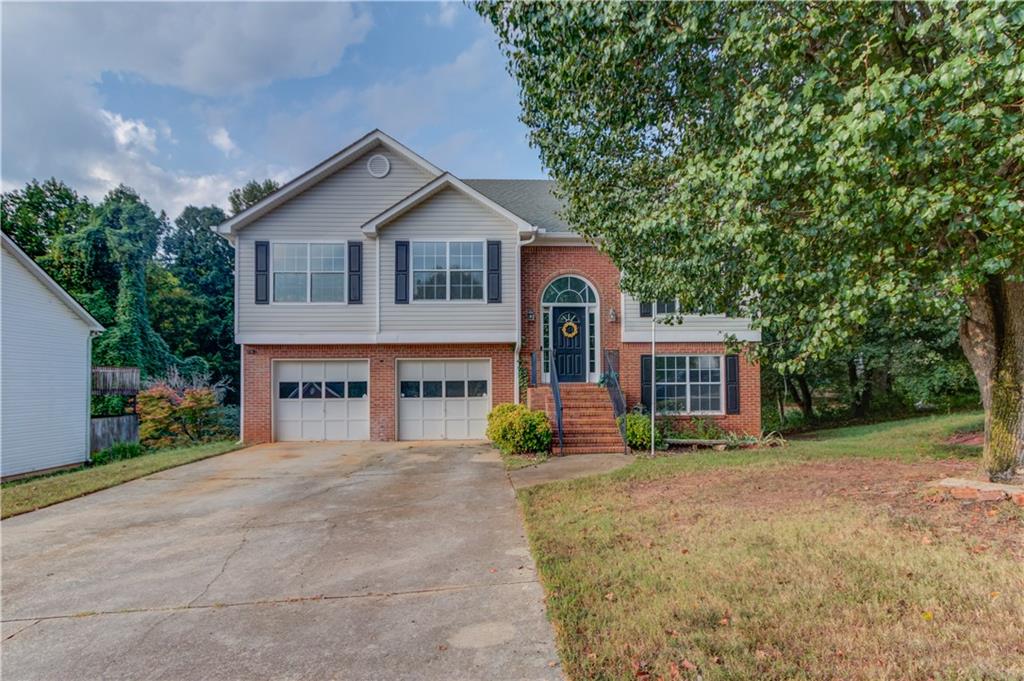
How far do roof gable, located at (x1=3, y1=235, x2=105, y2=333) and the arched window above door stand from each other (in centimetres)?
1249

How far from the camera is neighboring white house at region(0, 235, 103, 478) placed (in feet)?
38.9

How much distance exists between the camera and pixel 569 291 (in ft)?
43.2

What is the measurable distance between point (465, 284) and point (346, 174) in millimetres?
4209

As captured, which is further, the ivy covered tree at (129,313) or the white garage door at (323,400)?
the ivy covered tree at (129,313)

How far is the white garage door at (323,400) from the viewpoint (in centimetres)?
1305

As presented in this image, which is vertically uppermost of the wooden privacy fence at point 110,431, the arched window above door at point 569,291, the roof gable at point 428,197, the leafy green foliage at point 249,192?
the leafy green foliage at point 249,192

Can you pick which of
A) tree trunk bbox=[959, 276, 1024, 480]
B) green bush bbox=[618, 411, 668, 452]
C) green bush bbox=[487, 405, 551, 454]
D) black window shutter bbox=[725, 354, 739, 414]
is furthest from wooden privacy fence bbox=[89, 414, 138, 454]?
tree trunk bbox=[959, 276, 1024, 480]

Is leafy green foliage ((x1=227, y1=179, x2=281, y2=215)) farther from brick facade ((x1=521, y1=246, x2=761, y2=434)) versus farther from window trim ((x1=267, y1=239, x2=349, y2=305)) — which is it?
brick facade ((x1=521, y1=246, x2=761, y2=434))

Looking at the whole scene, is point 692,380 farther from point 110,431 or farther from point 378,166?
point 110,431

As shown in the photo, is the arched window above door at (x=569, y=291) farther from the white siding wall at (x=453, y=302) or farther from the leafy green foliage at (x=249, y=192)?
the leafy green foliage at (x=249, y=192)

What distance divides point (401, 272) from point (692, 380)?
26.0 feet

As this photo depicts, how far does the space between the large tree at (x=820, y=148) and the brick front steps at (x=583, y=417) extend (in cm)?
417

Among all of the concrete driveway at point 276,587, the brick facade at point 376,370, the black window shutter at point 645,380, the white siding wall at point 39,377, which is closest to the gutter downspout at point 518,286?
the brick facade at point 376,370

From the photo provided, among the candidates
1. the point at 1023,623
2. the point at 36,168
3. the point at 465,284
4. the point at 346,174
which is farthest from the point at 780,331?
the point at 36,168
